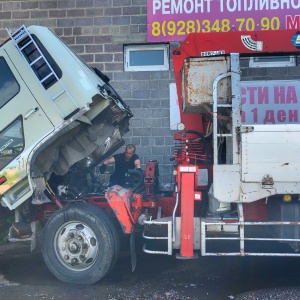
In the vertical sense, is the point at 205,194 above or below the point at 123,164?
below

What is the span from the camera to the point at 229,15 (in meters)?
9.39

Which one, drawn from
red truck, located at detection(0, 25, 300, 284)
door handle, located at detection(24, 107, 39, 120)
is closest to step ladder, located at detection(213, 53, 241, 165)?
red truck, located at detection(0, 25, 300, 284)

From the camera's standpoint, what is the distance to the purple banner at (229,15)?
9375 millimetres

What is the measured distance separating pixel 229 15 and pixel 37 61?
5270 mm

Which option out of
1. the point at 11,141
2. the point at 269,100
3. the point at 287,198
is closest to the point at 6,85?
the point at 11,141

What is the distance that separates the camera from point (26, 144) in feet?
17.3

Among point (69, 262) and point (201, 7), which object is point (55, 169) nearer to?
point (69, 262)

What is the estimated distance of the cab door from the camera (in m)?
5.25

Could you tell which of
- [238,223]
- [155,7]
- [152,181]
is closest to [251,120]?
[155,7]

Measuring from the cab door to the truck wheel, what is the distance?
0.73 meters

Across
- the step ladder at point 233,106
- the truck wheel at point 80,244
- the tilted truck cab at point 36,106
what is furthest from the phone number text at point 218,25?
the truck wheel at point 80,244

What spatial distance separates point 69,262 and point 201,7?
6166 millimetres

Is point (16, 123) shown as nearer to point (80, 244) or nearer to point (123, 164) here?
point (80, 244)

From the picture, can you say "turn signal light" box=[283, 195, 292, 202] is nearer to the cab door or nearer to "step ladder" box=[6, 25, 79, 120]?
"step ladder" box=[6, 25, 79, 120]
